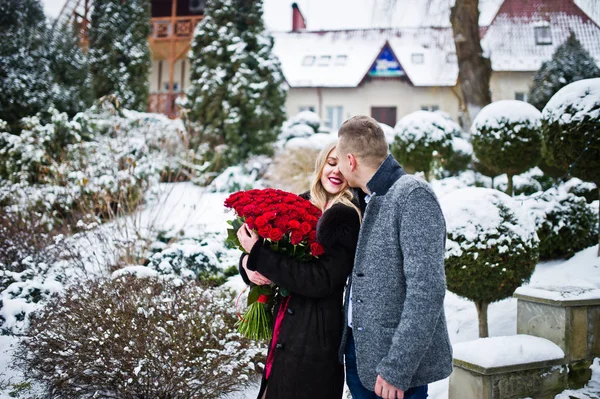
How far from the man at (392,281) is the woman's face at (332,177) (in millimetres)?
286

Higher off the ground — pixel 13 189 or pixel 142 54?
pixel 142 54

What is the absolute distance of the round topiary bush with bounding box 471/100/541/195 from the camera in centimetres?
664

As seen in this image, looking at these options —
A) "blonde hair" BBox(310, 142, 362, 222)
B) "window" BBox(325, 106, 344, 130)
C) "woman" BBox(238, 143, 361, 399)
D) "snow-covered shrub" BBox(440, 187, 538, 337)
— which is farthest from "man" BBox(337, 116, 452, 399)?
"window" BBox(325, 106, 344, 130)

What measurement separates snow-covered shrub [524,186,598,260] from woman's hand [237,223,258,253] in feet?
15.0

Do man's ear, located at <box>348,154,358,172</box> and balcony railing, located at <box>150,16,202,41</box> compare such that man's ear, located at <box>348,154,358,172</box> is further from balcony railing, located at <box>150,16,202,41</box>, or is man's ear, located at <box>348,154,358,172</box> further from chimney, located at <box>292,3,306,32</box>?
chimney, located at <box>292,3,306,32</box>

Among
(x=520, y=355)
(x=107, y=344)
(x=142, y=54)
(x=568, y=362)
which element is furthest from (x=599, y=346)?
(x=142, y=54)

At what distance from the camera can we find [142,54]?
15.6 metres

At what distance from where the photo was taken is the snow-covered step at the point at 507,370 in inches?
119

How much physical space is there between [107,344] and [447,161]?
23.9 feet

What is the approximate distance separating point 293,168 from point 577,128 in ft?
23.9

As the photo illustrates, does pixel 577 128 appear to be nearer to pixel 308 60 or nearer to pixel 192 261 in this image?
pixel 192 261

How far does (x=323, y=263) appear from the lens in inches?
89.7

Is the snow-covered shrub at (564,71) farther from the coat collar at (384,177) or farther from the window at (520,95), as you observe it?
the coat collar at (384,177)

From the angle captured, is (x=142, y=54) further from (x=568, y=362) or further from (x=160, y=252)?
(x=568, y=362)
